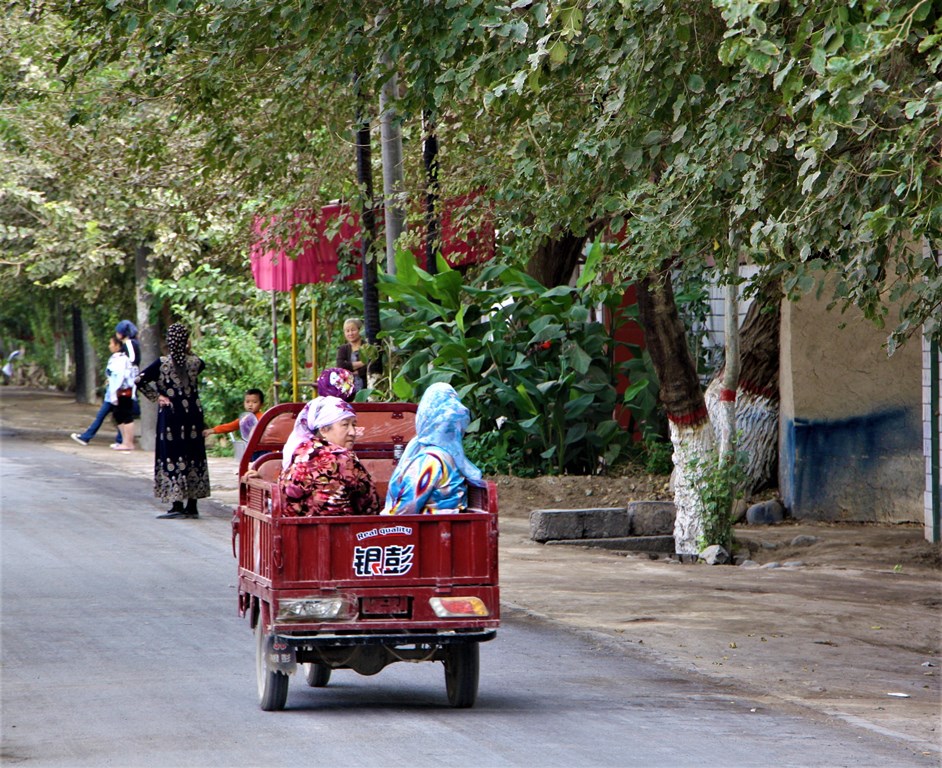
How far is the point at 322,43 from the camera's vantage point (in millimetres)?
10445

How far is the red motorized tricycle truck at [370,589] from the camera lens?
6.82 metres

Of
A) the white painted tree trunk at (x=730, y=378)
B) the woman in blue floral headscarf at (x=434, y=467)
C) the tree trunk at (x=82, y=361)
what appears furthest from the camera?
the tree trunk at (x=82, y=361)

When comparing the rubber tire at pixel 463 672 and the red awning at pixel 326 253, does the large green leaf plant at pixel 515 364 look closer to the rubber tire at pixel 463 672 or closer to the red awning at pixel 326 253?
the red awning at pixel 326 253

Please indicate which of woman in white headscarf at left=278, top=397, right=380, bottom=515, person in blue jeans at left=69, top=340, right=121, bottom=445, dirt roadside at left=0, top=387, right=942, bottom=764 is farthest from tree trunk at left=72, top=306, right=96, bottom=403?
woman in white headscarf at left=278, top=397, right=380, bottom=515

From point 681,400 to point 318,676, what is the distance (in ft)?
22.5

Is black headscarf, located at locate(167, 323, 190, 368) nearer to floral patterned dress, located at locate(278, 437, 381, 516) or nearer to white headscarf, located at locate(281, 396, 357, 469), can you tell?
white headscarf, located at locate(281, 396, 357, 469)

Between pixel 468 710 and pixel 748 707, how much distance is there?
150 centimetres

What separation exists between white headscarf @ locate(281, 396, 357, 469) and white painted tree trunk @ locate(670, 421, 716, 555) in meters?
7.18

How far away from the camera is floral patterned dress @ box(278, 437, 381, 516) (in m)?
7.00

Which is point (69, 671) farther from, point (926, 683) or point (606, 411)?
point (606, 411)

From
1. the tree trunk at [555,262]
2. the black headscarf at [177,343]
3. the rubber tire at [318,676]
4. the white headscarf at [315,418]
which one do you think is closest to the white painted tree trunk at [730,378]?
the tree trunk at [555,262]

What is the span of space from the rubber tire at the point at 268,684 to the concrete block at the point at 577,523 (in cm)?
746

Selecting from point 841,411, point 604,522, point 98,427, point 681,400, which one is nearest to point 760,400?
point 841,411

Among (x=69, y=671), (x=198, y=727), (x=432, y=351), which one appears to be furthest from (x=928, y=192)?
(x=432, y=351)
